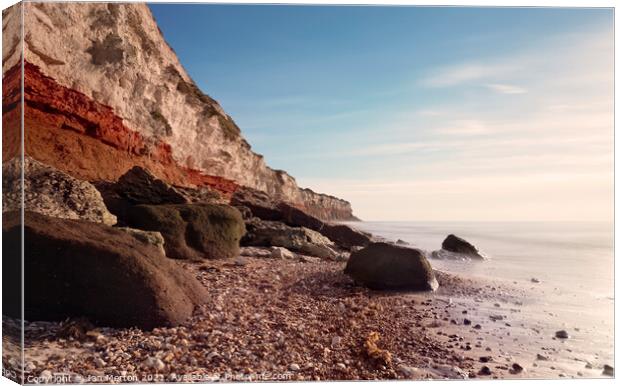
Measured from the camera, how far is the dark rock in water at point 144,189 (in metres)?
8.16

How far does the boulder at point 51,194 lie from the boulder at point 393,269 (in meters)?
4.00

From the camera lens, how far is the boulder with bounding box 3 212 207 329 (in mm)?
5035

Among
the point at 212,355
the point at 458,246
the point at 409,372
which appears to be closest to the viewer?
the point at 212,355

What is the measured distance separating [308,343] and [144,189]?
15.5 feet

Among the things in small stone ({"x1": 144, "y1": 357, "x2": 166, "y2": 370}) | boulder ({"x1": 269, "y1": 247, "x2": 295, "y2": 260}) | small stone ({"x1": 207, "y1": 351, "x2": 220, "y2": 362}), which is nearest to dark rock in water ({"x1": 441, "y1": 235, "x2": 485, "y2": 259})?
small stone ({"x1": 207, "y1": 351, "x2": 220, "y2": 362})

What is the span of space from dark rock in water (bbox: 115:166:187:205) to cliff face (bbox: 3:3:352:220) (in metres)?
0.23

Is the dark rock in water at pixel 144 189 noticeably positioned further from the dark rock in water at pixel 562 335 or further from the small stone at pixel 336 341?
the dark rock in water at pixel 562 335

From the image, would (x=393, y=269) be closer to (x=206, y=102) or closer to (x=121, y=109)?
(x=206, y=102)

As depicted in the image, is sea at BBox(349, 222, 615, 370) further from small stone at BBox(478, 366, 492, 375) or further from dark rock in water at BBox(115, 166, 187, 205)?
dark rock in water at BBox(115, 166, 187, 205)

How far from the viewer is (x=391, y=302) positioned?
686 cm

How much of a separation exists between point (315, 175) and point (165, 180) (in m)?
4.64

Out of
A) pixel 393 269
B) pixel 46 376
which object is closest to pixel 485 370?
pixel 393 269

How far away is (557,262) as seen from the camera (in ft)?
20.6

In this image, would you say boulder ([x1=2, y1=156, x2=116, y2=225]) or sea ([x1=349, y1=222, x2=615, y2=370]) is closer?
boulder ([x1=2, y1=156, x2=116, y2=225])
